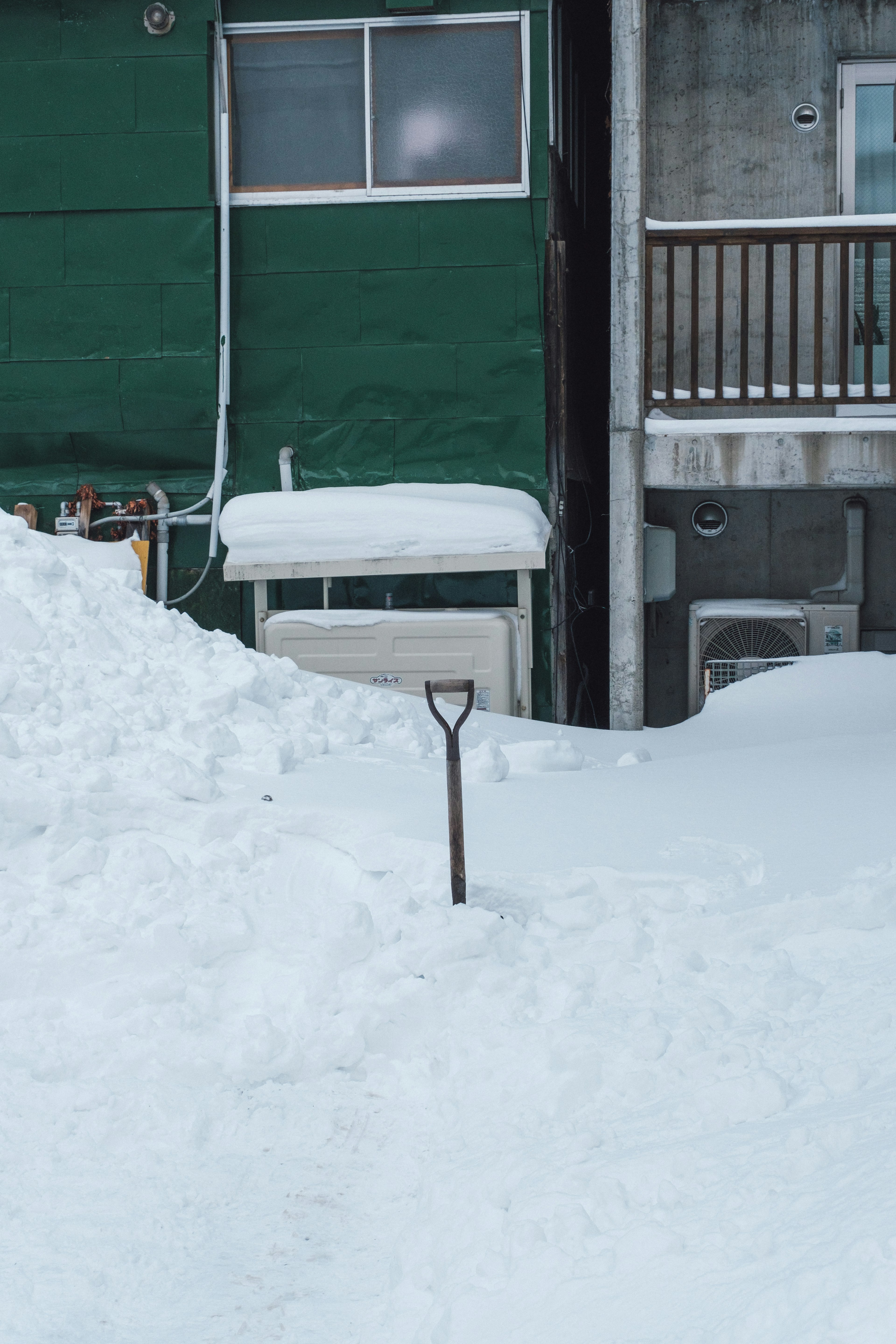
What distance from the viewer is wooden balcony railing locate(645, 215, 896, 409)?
7.65 meters

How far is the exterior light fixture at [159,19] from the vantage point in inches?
334

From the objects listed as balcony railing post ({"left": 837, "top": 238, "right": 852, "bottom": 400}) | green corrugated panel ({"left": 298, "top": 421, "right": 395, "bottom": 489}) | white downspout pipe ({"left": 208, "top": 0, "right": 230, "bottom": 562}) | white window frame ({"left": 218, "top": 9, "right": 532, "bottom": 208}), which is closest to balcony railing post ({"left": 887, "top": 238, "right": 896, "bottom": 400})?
balcony railing post ({"left": 837, "top": 238, "right": 852, "bottom": 400})

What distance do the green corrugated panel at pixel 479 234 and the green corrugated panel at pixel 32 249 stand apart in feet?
7.10

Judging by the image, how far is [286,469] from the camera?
874 cm

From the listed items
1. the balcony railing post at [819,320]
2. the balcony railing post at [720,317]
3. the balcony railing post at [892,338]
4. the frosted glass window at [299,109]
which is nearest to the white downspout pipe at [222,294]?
the frosted glass window at [299,109]

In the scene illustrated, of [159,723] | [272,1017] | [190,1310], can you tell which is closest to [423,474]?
[159,723]

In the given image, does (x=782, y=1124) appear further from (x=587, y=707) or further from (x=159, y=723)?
(x=587, y=707)

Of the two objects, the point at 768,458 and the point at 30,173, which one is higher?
the point at 30,173

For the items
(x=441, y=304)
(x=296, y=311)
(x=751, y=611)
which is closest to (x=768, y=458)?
(x=751, y=611)

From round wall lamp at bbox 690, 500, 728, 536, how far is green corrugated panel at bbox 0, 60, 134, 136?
493 cm

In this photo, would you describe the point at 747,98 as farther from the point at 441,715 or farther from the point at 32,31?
the point at 441,715

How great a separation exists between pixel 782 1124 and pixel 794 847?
1895mm

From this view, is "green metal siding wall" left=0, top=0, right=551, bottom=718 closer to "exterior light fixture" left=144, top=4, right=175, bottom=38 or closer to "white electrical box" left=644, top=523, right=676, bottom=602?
"exterior light fixture" left=144, top=4, right=175, bottom=38

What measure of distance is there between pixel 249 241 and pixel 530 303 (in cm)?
199
